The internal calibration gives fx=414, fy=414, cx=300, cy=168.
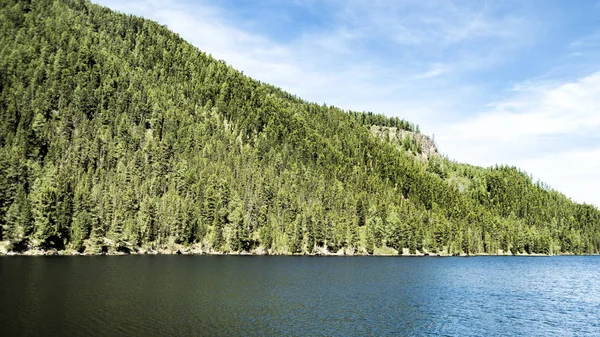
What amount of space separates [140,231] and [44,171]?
48.8 m

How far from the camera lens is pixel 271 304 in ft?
233

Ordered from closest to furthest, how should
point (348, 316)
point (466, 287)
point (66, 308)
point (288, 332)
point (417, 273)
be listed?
point (288, 332) < point (66, 308) < point (348, 316) < point (466, 287) < point (417, 273)

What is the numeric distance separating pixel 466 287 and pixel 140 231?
135 m

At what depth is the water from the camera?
177 feet

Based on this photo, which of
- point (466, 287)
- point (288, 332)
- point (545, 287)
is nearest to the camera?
point (288, 332)

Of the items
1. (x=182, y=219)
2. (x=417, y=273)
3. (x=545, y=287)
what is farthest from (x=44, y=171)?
(x=545, y=287)

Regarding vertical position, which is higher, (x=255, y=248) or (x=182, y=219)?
(x=182, y=219)

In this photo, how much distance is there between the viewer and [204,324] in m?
55.1

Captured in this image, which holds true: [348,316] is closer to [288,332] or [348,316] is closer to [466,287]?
[288,332]

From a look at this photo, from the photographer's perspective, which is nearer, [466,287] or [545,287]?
[466,287]

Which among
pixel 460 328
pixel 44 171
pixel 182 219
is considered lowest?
pixel 460 328

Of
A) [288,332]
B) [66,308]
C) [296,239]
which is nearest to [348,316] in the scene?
[288,332]

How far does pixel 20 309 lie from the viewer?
55.8 m

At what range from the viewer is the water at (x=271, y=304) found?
5384 cm
